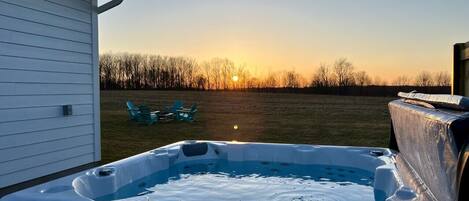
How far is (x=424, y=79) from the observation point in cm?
1307

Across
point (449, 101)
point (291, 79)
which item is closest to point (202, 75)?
point (291, 79)

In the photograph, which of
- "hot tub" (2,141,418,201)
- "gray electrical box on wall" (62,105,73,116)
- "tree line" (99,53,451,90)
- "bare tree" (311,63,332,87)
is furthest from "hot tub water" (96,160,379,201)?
"bare tree" (311,63,332,87)

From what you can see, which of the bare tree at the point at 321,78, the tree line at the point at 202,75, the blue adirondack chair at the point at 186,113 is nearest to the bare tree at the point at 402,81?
the tree line at the point at 202,75

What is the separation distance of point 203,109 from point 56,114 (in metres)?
10.7

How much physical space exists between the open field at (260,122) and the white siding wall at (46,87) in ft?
3.24

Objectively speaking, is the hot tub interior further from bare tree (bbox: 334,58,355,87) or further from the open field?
bare tree (bbox: 334,58,355,87)

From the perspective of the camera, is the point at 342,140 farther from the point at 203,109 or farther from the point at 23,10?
the point at 203,109

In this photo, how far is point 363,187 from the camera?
4.16m

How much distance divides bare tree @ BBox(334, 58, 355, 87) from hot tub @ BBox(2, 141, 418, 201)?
13.0m

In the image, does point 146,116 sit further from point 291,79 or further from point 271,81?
point 291,79

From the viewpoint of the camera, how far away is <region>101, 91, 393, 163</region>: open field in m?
7.46

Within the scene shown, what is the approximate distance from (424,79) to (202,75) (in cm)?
1161

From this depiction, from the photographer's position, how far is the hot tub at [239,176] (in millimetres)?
3357

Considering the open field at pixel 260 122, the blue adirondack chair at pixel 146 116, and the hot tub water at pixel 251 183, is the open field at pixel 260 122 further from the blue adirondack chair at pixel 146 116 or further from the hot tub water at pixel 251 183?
the hot tub water at pixel 251 183
